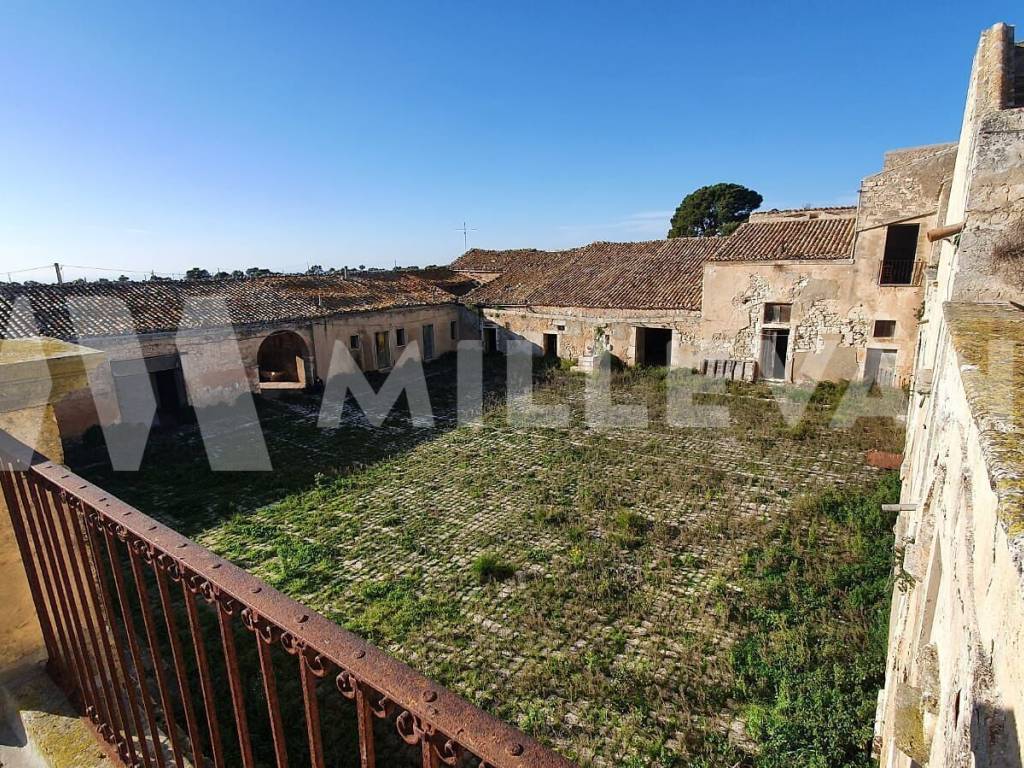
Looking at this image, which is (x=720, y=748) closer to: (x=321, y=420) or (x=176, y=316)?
(x=321, y=420)

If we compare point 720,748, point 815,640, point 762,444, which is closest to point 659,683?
point 720,748

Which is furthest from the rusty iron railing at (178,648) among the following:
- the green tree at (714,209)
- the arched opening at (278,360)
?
the green tree at (714,209)

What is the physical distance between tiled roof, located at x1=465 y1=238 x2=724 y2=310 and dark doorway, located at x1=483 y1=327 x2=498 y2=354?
4.02 ft

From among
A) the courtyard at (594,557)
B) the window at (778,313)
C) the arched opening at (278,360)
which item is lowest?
A: the courtyard at (594,557)

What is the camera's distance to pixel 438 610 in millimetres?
6340

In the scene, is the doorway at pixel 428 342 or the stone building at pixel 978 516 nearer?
the stone building at pixel 978 516

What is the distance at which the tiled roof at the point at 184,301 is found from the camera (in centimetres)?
1289

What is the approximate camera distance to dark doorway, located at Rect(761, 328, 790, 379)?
1625 centimetres

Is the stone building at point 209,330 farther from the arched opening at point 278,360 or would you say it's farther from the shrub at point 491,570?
the shrub at point 491,570

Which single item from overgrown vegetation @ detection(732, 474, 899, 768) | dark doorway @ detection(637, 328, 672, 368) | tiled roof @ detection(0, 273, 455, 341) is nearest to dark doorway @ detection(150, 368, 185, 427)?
tiled roof @ detection(0, 273, 455, 341)

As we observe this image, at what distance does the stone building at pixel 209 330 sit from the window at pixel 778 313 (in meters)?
11.8

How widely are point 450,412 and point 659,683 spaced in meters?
10.5

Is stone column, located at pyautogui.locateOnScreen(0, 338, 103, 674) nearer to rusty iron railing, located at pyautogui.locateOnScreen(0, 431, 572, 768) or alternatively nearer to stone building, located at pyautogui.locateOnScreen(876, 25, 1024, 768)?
rusty iron railing, located at pyautogui.locateOnScreen(0, 431, 572, 768)

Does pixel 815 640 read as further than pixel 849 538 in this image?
No
